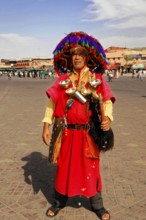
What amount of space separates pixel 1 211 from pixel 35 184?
85cm

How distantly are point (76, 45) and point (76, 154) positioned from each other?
1.15m

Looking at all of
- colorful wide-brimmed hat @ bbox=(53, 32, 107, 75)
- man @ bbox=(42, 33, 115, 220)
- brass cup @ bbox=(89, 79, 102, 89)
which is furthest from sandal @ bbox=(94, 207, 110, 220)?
colorful wide-brimmed hat @ bbox=(53, 32, 107, 75)

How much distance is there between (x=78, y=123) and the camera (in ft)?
10.3

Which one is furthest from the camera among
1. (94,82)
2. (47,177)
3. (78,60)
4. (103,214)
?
(47,177)

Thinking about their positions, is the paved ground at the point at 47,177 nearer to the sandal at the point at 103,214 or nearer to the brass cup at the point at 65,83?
the sandal at the point at 103,214

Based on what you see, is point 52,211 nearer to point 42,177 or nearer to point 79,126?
point 79,126

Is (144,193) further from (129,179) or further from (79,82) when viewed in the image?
(79,82)

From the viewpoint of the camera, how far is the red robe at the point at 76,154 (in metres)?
3.11

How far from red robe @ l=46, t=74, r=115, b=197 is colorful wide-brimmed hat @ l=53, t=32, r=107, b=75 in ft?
0.73

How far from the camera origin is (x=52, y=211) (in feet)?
11.0

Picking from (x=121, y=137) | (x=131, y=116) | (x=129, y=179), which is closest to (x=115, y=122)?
(x=131, y=116)

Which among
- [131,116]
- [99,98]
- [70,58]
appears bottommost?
[131,116]

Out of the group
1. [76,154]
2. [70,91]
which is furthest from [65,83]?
[76,154]

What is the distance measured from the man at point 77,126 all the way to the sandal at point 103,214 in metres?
0.02
